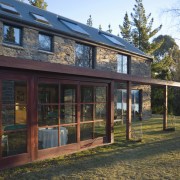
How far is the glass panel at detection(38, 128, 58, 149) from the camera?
323 inches

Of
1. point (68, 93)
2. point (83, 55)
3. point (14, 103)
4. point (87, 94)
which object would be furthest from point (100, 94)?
point (83, 55)

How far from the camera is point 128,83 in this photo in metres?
11.7

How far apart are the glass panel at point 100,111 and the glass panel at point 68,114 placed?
1.23 meters

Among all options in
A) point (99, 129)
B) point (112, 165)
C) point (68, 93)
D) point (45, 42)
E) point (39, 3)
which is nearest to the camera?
point (112, 165)

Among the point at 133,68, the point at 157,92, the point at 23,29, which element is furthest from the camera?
the point at 157,92

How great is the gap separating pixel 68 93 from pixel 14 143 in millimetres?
2380

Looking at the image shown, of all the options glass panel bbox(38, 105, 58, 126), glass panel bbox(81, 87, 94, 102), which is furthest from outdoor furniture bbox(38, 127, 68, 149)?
glass panel bbox(81, 87, 94, 102)

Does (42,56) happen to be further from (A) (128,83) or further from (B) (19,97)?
(B) (19,97)

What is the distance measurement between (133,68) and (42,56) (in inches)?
327

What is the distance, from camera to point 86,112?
32.2ft

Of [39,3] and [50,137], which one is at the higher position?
[39,3]

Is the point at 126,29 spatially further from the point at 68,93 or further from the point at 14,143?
the point at 14,143

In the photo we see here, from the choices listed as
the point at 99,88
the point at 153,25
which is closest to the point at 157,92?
the point at 153,25

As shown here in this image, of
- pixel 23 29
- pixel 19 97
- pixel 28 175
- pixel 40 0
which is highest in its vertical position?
pixel 40 0
